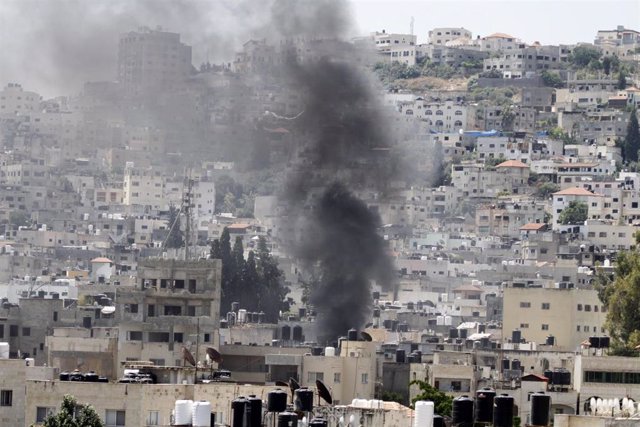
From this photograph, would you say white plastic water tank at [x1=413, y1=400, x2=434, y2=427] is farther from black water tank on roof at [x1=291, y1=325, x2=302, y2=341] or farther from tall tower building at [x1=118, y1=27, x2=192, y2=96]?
tall tower building at [x1=118, y1=27, x2=192, y2=96]

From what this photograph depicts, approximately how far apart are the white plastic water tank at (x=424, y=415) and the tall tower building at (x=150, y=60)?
439 ft

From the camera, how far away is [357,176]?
15762 cm

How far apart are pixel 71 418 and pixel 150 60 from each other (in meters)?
146

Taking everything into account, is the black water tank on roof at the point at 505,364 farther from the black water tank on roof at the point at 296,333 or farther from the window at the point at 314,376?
the black water tank on roof at the point at 296,333

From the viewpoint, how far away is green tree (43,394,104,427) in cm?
4278

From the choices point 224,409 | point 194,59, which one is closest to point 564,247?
point 194,59

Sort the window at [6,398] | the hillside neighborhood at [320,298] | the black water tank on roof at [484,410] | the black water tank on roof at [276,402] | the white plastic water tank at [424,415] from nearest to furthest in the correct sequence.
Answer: the white plastic water tank at [424,415] < the black water tank on roof at [484,410] < the black water tank on roof at [276,402] < the window at [6,398] < the hillside neighborhood at [320,298]

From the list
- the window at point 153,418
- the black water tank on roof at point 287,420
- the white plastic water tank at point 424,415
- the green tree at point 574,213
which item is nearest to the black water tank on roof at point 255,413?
the black water tank on roof at point 287,420

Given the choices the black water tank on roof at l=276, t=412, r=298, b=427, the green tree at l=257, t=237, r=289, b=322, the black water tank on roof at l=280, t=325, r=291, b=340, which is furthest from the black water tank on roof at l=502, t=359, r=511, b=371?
the black water tank on roof at l=276, t=412, r=298, b=427

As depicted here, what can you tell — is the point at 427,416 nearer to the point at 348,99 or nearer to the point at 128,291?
the point at 128,291

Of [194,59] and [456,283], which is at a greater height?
[194,59]

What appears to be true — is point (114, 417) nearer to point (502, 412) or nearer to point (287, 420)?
point (502, 412)

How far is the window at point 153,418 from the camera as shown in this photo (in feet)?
157

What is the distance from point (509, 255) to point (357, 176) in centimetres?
2829
